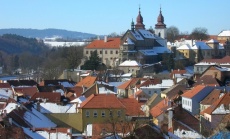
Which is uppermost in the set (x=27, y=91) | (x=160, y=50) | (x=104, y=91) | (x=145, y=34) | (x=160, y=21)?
(x=160, y=21)

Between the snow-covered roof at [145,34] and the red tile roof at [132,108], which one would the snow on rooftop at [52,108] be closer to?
the red tile roof at [132,108]

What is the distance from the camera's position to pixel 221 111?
3872 centimetres

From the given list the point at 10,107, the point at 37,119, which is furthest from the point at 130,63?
the point at 37,119

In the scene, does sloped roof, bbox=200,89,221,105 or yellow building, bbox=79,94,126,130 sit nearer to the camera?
Answer: yellow building, bbox=79,94,126,130

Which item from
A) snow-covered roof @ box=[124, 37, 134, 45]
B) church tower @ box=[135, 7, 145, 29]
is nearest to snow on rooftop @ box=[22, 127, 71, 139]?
snow-covered roof @ box=[124, 37, 134, 45]

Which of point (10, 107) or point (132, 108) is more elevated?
point (10, 107)

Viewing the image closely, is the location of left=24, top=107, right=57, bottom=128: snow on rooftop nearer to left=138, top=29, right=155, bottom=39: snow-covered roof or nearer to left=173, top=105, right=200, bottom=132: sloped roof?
left=173, top=105, right=200, bottom=132: sloped roof

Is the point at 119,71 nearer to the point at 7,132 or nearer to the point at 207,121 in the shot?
the point at 207,121

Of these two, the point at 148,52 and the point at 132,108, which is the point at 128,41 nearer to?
the point at 148,52

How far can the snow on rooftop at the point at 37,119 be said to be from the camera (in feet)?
110

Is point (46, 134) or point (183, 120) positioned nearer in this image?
point (46, 134)

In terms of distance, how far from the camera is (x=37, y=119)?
35.2m

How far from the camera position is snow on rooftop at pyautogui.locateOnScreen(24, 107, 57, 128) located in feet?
110

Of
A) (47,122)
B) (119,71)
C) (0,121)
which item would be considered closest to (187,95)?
(47,122)
